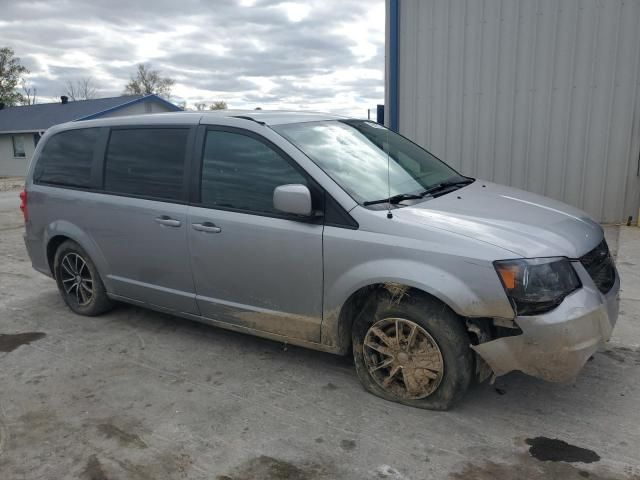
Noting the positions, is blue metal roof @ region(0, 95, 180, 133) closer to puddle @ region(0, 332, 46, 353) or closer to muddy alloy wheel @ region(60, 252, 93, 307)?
muddy alloy wheel @ region(60, 252, 93, 307)

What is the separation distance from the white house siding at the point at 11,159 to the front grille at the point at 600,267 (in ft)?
125

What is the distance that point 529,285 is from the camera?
9.46 ft

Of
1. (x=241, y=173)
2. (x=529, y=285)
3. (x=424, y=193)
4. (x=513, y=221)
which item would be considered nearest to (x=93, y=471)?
(x=241, y=173)

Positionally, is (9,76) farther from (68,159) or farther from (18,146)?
(68,159)

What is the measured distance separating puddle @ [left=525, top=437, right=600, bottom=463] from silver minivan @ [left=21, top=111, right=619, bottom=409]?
35 centimetres

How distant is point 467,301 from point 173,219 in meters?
2.26

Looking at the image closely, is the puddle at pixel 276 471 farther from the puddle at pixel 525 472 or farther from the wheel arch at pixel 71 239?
the wheel arch at pixel 71 239

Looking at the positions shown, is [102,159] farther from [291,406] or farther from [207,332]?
[291,406]

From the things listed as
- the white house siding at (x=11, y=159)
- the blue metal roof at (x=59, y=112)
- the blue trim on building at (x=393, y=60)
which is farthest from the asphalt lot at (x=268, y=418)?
the white house siding at (x=11, y=159)

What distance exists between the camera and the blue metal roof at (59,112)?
34.3 meters

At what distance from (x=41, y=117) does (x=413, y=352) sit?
3876cm

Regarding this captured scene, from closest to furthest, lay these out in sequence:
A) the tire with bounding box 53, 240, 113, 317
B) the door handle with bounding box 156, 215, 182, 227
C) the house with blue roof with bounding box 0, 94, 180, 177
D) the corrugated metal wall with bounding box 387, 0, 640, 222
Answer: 1. the door handle with bounding box 156, 215, 182, 227
2. the tire with bounding box 53, 240, 113, 317
3. the corrugated metal wall with bounding box 387, 0, 640, 222
4. the house with blue roof with bounding box 0, 94, 180, 177

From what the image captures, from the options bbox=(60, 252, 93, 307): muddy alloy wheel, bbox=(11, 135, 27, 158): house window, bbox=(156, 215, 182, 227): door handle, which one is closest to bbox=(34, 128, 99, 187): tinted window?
bbox=(60, 252, 93, 307): muddy alloy wheel

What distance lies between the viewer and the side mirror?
3.34m
